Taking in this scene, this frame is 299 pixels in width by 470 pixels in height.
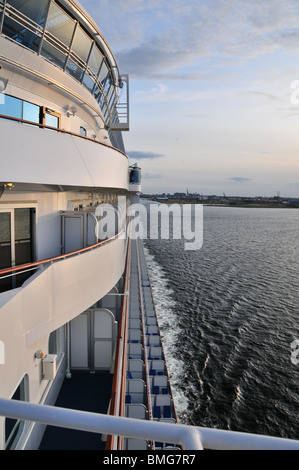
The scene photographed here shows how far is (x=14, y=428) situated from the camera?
5.61 meters

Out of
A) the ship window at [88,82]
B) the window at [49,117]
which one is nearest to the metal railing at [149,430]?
the window at [49,117]

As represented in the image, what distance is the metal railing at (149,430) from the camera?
1233 mm

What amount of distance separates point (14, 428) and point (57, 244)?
4.09 meters

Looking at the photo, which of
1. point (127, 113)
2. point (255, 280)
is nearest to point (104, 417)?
point (127, 113)

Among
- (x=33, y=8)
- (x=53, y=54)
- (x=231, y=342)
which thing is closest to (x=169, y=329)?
(x=231, y=342)

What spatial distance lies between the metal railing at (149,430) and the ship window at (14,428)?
497 centimetres

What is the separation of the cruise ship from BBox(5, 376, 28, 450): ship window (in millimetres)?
33

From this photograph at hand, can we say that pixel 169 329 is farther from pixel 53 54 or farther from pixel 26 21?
pixel 26 21

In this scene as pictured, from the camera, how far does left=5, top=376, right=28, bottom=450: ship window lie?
5305 millimetres

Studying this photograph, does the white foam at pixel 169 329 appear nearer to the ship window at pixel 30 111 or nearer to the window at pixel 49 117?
the window at pixel 49 117

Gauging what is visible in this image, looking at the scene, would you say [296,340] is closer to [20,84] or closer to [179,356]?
[179,356]

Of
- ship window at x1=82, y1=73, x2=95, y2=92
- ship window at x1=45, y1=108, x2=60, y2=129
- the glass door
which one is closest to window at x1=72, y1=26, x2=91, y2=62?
ship window at x1=82, y1=73, x2=95, y2=92

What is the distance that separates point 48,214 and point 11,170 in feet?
7.78

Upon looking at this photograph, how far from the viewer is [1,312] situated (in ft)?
14.8
